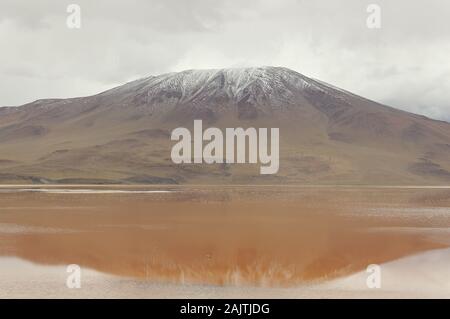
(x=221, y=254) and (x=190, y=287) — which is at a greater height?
(x=221, y=254)

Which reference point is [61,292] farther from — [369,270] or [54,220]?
[54,220]

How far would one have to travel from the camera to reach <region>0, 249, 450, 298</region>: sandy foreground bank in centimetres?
1923

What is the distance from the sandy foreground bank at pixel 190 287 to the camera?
19.2 m

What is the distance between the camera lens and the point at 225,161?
502 ft

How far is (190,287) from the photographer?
20.2 m

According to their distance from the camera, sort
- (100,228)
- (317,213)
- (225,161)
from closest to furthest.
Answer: (100,228) → (317,213) → (225,161)

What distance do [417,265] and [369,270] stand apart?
2721mm

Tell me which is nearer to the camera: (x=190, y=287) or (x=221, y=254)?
(x=190, y=287)

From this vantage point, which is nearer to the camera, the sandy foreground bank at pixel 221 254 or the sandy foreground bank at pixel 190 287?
the sandy foreground bank at pixel 190 287

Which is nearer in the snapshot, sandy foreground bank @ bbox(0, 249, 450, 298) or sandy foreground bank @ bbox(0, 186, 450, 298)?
sandy foreground bank @ bbox(0, 249, 450, 298)
